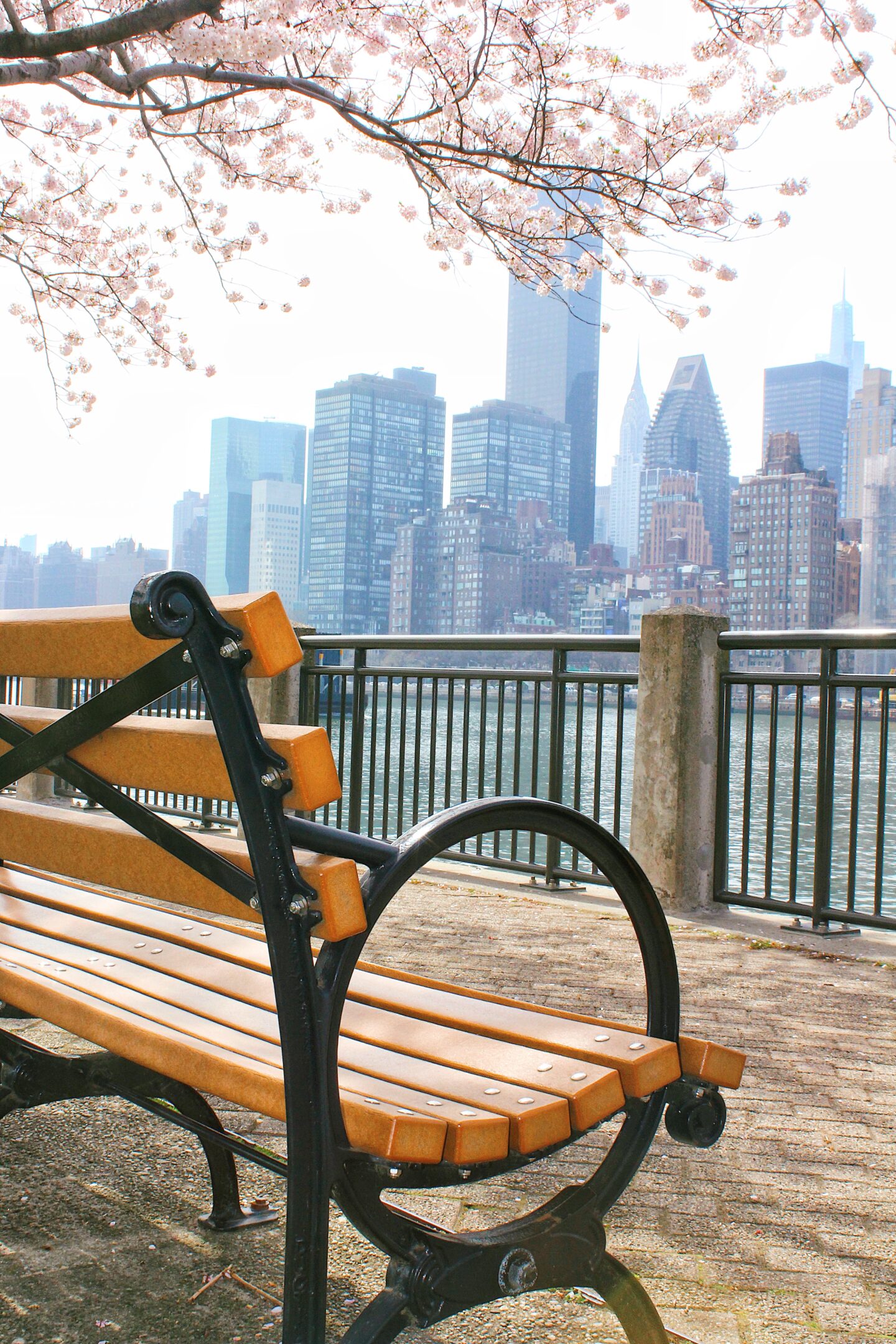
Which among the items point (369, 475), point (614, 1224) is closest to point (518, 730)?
point (614, 1224)

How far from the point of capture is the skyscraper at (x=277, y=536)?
7306 centimetres

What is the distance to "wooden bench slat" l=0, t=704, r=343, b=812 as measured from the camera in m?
1.32

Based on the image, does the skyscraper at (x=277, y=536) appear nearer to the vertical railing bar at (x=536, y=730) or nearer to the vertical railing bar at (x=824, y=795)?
the vertical railing bar at (x=536, y=730)

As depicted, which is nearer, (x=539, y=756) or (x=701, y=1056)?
(x=701, y=1056)

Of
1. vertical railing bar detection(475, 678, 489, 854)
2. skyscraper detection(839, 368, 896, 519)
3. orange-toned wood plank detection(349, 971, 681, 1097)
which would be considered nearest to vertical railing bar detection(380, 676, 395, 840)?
vertical railing bar detection(475, 678, 489, 854)

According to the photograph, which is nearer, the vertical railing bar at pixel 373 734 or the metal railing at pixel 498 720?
the metal railing at pixel 498 720

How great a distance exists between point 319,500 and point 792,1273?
81.5 m

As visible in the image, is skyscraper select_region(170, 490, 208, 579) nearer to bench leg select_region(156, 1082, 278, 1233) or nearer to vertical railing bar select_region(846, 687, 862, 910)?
vertical railing bar select_region(846, 687, 862, 910)

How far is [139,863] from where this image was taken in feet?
5.26

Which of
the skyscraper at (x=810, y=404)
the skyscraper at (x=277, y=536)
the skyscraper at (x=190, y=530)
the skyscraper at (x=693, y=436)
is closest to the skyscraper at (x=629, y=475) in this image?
the skyscraper at (x=693, y=436)

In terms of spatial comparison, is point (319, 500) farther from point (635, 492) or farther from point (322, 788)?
point (322, 788)

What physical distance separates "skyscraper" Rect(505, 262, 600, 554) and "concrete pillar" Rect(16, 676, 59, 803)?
8883 centimetres

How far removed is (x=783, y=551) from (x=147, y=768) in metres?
62.5

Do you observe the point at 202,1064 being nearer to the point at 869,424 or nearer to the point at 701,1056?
the point at 701,1056
